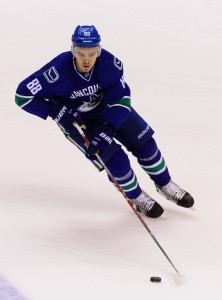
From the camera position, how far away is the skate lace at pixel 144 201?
4.39 m

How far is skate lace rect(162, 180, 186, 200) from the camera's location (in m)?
4.50

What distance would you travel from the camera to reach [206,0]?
7523mm

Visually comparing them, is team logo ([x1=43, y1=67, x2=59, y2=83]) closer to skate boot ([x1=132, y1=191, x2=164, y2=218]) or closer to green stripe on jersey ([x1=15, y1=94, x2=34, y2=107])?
green stripe on jersey ([x1=15, y1=94, x2=34, y2=107])

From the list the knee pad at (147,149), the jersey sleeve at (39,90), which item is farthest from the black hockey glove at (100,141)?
the knee pad at (147,149)

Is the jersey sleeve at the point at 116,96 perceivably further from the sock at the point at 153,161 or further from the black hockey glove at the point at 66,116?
the sock at the point at 153,161

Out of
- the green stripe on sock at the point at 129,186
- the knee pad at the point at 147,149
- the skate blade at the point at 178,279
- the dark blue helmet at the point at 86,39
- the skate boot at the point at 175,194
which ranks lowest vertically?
the skate boot at the point at 175,194

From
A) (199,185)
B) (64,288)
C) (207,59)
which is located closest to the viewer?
(64,288)

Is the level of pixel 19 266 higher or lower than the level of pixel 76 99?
lower

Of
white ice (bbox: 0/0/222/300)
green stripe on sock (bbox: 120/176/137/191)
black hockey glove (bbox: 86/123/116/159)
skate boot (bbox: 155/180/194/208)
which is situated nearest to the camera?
white ice (bbox: 0/0/222/300)

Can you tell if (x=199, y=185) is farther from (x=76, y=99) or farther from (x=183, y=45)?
(x=183, y=45)

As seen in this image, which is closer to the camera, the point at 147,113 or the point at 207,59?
the point at 147,113

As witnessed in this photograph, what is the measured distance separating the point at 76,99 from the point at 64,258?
87 cm

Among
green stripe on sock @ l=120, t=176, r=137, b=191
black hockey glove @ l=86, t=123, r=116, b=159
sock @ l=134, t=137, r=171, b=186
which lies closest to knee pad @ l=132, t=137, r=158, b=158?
sock @ l=134, t=137, r=171, b=186

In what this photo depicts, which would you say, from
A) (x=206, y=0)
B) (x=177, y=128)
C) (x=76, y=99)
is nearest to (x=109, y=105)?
(x=76, y=99)
